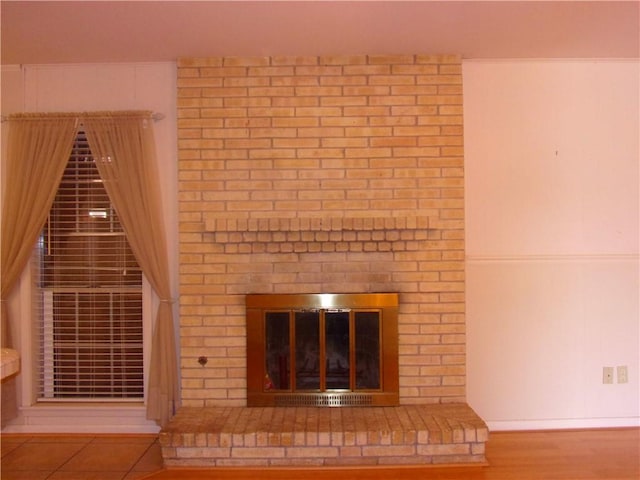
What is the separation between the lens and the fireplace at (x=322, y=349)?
3465 millimetres

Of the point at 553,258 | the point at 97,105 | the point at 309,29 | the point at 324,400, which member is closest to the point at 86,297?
the point at 97,105

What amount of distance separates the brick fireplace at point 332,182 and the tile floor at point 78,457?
451 millimetres

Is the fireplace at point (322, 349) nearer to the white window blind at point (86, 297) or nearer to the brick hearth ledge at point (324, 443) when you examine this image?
the brick hearth ledge at point (324, 443)

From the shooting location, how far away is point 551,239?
12.0 feet

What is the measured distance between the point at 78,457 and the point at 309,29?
114 inches

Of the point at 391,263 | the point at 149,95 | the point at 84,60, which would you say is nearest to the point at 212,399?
the point at 391,263

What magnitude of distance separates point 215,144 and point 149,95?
24.4 inches

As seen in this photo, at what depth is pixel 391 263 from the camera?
11.5ft

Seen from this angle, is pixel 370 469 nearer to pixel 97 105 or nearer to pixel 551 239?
pixel 551 239

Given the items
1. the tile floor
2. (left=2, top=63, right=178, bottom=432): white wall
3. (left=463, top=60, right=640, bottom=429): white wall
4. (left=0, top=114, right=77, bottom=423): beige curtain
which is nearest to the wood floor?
the tile floor

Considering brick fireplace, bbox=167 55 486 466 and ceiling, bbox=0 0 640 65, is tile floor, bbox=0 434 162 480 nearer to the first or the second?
brick fireplace, bbox=167 55 486 466

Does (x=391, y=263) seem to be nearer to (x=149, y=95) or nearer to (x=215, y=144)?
(x=215, y=144)

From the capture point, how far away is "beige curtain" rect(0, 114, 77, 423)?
3.58 m

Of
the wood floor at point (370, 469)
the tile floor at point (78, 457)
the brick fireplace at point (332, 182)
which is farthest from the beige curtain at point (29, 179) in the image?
the brick fireplace at point (332, 182)
